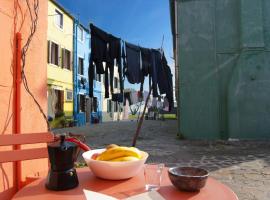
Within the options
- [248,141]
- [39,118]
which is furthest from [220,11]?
[39,118]

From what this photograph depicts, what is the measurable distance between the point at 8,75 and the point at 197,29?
9462 millimetres

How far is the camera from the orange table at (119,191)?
5.29 ft

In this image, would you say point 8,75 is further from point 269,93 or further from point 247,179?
point 269,93

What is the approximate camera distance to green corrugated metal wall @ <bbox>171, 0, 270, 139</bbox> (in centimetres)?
1064

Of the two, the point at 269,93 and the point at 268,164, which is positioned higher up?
the point at 269,93

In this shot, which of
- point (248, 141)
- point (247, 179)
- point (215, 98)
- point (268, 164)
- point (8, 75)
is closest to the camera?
point (8, 75)

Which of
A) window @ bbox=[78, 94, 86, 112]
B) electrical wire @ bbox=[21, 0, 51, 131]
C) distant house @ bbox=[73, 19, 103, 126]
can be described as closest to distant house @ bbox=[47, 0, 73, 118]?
distant house @ bbox=[73, 19, 103, 126]

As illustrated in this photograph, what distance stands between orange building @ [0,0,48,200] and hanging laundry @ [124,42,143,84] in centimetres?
368

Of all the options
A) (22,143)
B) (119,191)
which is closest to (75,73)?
(22,143)

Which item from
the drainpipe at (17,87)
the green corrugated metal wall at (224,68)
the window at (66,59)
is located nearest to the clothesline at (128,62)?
the green corrugated metal wall at (224,68)

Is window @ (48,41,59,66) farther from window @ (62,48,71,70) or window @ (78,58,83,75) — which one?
window @ (78,58,83,75)

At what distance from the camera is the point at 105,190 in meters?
1.72

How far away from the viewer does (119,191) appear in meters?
1.70

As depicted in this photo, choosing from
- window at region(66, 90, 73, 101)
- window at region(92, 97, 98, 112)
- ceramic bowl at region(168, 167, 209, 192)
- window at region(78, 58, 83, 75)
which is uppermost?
window at region(78, 58, 83, 75)
